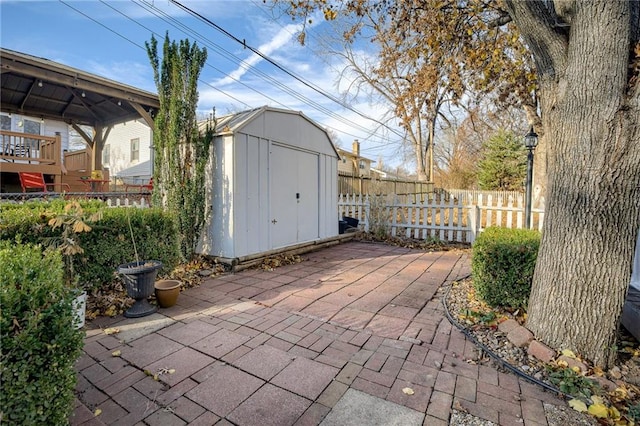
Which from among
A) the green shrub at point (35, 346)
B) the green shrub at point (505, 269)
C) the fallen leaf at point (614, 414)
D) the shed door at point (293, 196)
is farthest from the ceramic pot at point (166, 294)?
the fallen leaf at point (614, 414)

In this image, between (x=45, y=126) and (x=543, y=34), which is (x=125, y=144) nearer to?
(x=45, y=126)

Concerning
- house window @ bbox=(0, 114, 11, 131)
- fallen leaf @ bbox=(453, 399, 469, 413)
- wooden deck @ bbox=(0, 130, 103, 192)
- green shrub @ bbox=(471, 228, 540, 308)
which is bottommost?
fallen leaf @ bbox=(453, 399, 469, 413)

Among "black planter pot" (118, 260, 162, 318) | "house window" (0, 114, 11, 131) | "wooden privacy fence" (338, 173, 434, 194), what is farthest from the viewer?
"wooden privacy fence" (338, 173, 434, 194)

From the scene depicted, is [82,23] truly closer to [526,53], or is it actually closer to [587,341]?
Result: [526,53]

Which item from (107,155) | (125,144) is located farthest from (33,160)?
(107,155)

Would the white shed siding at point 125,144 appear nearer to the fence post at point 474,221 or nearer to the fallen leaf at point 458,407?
the fence post at point 474,221

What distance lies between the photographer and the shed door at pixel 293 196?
6.02 m

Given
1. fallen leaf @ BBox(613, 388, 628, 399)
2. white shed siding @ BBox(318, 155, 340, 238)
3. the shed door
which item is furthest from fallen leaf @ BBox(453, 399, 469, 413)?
white shed siding @ BBox(318, 155, 340, 238)

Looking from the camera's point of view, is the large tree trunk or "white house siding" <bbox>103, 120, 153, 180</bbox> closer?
the large tree trunk

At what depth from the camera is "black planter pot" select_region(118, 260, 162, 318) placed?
10.7 ft

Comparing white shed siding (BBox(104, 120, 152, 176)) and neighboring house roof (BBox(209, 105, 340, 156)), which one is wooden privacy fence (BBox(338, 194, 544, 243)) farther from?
white shed siding (BBox(104, 120, 152, 176))

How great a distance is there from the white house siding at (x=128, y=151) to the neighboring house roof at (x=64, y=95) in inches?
83.7

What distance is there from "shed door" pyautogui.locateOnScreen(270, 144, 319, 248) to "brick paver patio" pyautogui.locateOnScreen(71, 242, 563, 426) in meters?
2.20

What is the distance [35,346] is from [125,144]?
16.0m
